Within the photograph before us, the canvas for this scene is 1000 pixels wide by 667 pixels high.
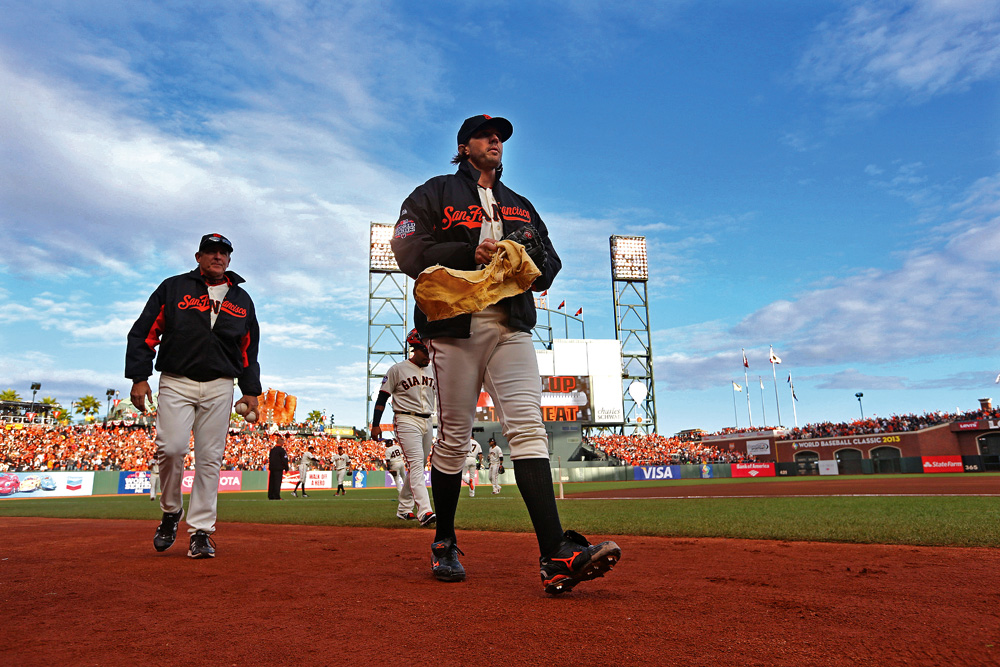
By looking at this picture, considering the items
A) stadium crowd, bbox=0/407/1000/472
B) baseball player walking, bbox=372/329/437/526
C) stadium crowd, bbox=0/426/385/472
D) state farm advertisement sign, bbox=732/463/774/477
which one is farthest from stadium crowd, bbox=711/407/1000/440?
baseball player walking, bbox=372/329/437/526

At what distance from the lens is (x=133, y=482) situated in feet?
83.1

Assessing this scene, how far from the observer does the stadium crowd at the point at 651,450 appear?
43.6m

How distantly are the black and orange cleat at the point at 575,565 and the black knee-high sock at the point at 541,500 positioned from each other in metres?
0.08

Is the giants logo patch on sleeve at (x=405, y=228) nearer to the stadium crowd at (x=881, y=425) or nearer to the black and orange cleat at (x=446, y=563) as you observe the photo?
the black and orange cleat at (x=446, y=563)

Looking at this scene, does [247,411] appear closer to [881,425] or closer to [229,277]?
[229,277]

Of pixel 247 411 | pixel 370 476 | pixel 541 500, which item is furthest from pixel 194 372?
pixel 370 476

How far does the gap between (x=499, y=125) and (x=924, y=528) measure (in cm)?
452

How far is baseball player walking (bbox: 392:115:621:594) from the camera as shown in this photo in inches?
116

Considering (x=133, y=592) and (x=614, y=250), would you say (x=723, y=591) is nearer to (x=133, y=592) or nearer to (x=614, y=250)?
(x=133, y=592)

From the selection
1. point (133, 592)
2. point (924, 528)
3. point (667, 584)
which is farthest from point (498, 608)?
point (924, 528)

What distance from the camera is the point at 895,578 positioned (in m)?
2.79

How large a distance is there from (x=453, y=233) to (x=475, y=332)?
54 cm

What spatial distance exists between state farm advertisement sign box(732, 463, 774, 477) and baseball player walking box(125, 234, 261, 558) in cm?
3952

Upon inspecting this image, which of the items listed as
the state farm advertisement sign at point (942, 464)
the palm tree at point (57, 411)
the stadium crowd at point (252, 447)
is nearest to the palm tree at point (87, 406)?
the palm tree at point (57, 411)
